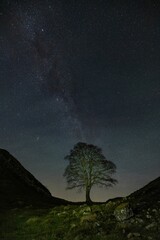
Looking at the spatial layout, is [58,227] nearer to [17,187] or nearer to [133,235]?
[133,235]

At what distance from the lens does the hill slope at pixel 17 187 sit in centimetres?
4928

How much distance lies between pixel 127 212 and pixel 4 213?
1882 cm

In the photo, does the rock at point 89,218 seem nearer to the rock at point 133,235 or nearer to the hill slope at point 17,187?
the rock at point 133,235

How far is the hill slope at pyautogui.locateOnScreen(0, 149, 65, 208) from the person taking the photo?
4928 cm

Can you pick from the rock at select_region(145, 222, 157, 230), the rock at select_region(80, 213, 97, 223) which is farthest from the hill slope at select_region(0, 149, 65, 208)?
the rock at select_region(145, 222, 157, 230)

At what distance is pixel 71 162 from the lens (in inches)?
2672

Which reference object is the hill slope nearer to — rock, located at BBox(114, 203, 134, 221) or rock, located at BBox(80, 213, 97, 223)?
rock, located at BBox(80, 213, 97, 223)

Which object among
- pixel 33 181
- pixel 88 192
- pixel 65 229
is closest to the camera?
pixel 65 229

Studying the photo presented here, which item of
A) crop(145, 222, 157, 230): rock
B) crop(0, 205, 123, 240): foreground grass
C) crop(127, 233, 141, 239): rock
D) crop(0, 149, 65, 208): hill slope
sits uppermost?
crop(0, 149, 65, 208): hill slope

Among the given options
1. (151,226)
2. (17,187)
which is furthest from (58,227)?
(17,187)

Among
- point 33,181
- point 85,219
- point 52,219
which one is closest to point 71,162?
point 33,181

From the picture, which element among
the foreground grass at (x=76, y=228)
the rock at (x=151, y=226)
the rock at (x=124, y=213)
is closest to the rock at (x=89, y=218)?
the foreground grass at (x=76, y=228)

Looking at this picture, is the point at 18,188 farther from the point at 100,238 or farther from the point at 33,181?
the point at 100,238

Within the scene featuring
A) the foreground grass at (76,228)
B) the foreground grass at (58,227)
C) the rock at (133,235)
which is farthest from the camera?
the foreground grass at (58,227)
